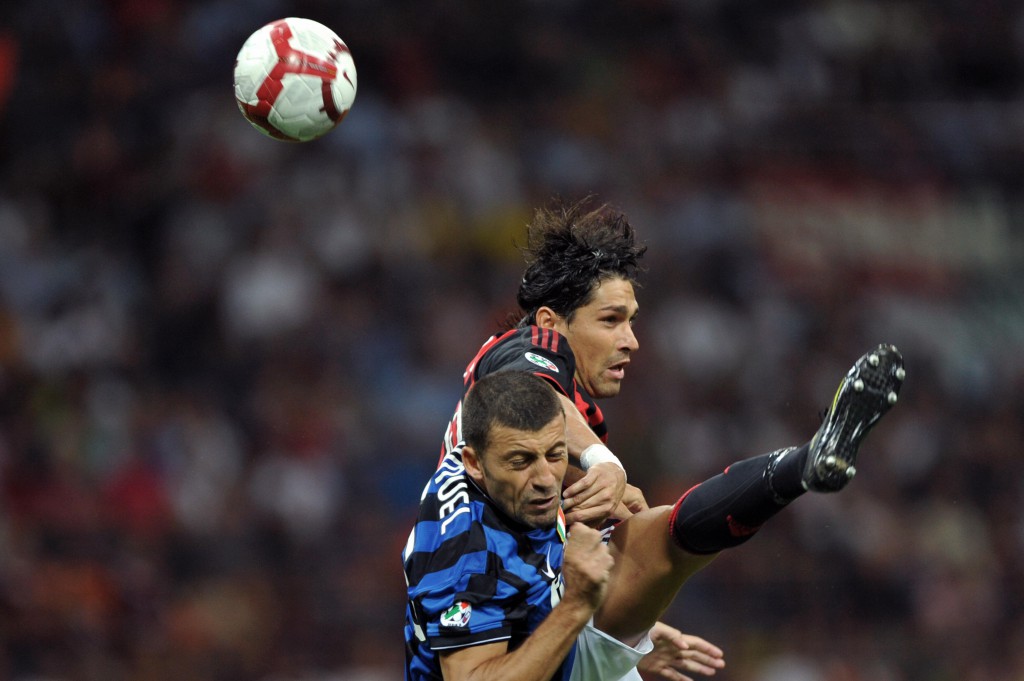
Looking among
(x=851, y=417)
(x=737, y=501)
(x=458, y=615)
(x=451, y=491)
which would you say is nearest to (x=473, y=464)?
(x=451, y=491)

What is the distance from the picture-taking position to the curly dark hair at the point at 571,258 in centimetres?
555

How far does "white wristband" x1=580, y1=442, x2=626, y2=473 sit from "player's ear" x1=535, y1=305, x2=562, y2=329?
948mm

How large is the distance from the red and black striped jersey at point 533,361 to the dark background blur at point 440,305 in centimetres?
433

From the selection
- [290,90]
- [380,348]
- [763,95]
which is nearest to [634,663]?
[290,90]

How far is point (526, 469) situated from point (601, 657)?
3.70ft

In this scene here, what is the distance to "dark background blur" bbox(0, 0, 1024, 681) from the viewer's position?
368 inches

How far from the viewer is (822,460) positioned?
4.30 metres

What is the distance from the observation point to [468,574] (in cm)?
417

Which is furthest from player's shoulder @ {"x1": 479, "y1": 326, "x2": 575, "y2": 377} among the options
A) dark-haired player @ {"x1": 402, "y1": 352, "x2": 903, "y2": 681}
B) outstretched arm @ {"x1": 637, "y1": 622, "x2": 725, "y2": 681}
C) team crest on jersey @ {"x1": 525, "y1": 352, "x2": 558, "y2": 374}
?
outstretched arm @ {"x1": 637, "y1": 622, "x2": 725, "y2": 681}

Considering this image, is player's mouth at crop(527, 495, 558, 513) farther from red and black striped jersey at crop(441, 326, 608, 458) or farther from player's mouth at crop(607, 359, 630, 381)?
player's mouth at crop(607, 359, 630, 381)

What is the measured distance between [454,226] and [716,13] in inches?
154

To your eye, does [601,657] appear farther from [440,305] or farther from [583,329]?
[440,305]

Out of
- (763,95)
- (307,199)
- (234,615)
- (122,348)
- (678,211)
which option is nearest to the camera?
(234,615)

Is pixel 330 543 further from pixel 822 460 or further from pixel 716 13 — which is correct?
pixel 716 13
